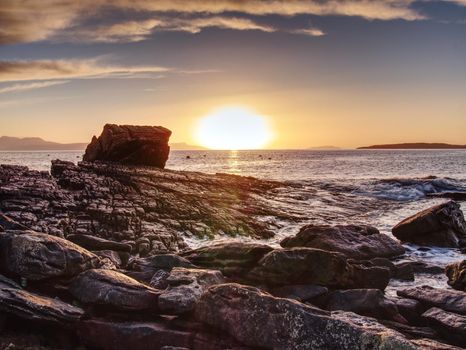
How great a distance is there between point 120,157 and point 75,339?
46636mm

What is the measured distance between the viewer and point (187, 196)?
34938 mm

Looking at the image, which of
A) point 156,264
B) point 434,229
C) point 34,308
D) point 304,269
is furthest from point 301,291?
point 434,229

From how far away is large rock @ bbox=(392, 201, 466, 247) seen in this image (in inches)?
1013

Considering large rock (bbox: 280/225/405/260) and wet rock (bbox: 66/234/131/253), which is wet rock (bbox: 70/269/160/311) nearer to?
wet rock (bbox: 66/234/131/253)

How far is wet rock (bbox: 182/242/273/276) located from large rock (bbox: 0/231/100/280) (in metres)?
4.50

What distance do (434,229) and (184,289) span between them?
19.9 m

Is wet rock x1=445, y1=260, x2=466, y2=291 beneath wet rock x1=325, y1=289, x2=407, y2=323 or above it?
beneath

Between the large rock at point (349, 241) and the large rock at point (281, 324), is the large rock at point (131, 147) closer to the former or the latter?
the large rock at point (349, 241)

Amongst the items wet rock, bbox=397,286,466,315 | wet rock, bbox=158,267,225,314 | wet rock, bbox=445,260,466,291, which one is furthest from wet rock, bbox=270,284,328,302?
wet rock, bbox=445,260,466,291

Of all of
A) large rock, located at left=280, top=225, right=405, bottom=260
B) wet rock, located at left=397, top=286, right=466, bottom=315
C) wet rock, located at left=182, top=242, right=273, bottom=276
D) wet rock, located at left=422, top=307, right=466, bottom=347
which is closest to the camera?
wet rock, located at left=422, top=307, right=466, bottom=347

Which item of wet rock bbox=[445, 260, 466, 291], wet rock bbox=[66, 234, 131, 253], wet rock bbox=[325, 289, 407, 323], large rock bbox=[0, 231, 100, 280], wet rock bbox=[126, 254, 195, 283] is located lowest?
wet rock bbox=[445, 260, 466, 291]

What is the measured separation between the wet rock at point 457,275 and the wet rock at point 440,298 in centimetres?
359

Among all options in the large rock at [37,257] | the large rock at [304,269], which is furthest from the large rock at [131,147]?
the large rock at [37,257]

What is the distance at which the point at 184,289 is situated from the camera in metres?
11.2
